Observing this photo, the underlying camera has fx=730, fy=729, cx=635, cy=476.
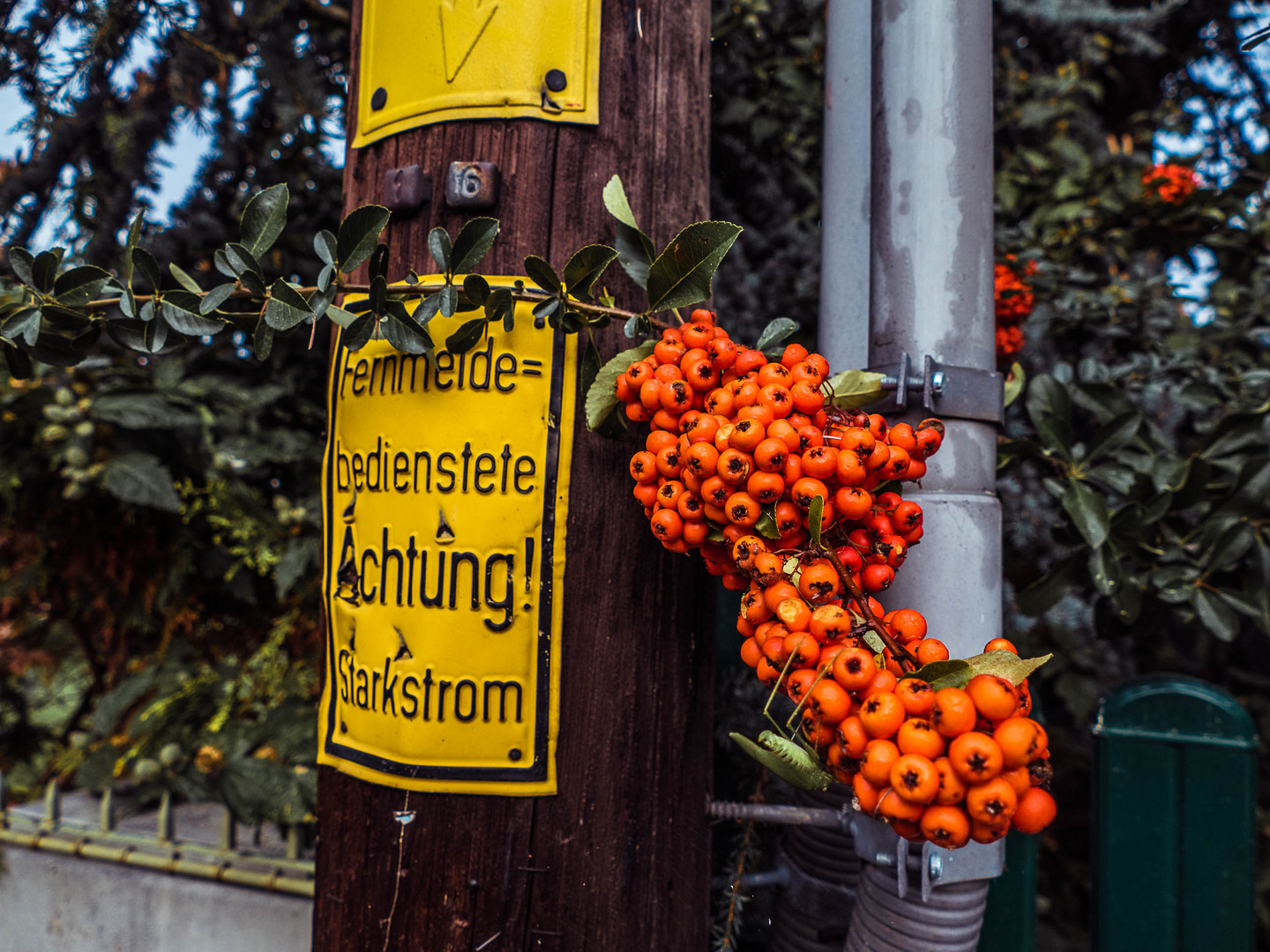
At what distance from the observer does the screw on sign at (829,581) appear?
58 centimetres

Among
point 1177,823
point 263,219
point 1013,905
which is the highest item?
point 263,219

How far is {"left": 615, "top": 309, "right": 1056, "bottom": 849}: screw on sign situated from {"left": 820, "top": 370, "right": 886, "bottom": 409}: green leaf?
0.06 metres

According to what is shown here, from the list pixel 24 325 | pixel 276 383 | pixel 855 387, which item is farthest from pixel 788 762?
pixel 276 383

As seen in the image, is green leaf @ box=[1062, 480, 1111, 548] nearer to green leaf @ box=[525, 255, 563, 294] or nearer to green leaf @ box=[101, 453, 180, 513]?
green leaf @ box=[525, 255, 563, 294]

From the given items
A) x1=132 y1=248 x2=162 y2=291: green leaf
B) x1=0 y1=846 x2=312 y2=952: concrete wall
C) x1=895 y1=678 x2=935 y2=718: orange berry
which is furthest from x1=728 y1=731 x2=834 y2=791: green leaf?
x1=0 y1=846 x2=312 y2=952: concrete wall

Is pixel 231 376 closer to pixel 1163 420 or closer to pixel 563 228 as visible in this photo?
pixel 563 228

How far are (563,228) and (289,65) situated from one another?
4.59ft

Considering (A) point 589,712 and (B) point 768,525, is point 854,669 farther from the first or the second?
(A) point 589,712

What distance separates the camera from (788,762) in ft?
2.14

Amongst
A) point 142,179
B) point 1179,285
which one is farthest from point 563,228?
point 142,179

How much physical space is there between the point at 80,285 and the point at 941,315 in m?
1.13

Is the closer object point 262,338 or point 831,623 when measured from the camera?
point 831,623

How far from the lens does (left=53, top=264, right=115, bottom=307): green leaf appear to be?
0.94m

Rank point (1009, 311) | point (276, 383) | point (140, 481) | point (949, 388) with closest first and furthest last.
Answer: point (949, 388) < point (1009, 311) < point (140, 481) < point (276, 383)
